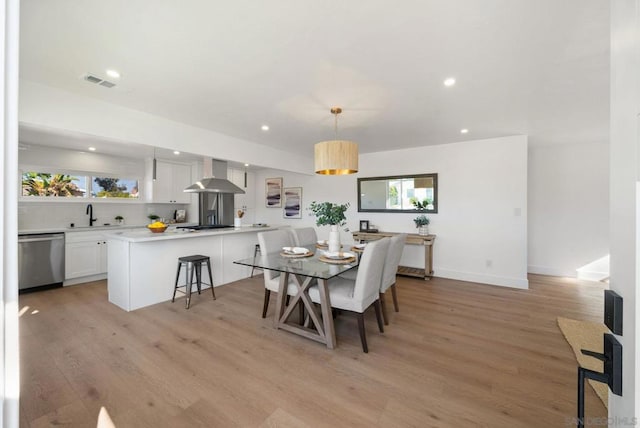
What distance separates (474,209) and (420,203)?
891 mm

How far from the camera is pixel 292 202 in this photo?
6.88 metres

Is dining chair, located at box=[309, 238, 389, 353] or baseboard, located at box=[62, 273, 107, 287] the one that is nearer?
dining chair, located at box=[309, 238, 389, 353]

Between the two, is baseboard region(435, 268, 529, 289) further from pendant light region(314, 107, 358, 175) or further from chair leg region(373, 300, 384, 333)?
pendant light region(314, 107, 358, 175)

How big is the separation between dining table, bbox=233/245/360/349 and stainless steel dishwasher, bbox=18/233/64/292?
3.43m

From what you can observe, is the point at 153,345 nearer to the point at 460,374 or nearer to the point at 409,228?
the point at 460,374

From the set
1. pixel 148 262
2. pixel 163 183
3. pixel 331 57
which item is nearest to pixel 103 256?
pixel 163 183

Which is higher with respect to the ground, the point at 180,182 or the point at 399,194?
the point at 180,182

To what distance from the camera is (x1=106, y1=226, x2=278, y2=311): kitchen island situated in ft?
10.7

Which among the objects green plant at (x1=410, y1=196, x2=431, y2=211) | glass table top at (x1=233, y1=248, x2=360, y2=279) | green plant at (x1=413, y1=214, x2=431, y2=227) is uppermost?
green plant at (x1=410, y1=196, x2=431, y2=211)

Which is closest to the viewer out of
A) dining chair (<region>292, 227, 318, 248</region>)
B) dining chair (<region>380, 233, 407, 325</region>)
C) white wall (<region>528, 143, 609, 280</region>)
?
dining chair (<region>380, 233, 407, 325</region>)

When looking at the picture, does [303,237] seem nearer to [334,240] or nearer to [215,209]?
[334,240]

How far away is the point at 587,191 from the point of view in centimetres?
466

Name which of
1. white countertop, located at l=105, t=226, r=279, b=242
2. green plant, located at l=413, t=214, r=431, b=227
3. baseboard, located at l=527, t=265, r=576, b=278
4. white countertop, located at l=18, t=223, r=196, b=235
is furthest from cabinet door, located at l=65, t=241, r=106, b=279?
baseboard, located at l=527, t=265, r=576, b=278

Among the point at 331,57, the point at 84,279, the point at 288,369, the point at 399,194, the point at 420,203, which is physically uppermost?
the point at 331,57
